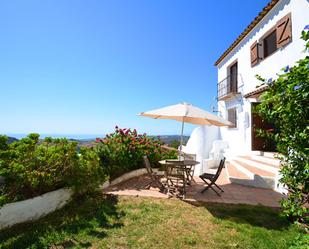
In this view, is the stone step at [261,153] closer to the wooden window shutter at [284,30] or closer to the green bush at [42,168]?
the wooden window shutter at [284,30]

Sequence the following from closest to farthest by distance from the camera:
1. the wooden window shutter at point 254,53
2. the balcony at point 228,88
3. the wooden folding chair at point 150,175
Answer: the wooden folding chair at point 150,175 < the wooden window shutter at point 254,53 < the balcony at point 228,88

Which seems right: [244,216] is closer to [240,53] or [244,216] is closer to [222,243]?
[222,243]

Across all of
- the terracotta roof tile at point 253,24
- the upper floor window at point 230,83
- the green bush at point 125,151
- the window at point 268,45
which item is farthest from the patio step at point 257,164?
the terracotta roof tile at point 253,24

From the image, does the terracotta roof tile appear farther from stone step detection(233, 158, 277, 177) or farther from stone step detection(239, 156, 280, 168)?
stone step detection(233, 158, 277, 177)

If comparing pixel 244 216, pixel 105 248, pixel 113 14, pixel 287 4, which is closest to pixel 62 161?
pixel 105 248

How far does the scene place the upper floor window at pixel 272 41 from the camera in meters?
7.76

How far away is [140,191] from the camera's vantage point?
618 centimetres

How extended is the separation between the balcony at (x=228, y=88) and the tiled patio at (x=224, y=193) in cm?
705

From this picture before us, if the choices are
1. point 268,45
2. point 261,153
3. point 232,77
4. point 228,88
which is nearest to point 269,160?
point 261,153

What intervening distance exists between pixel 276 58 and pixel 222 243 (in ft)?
26.9

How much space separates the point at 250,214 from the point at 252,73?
8.26 meters

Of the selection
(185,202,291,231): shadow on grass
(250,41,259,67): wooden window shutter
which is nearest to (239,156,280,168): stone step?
(185,202,291,231): shadow on grass

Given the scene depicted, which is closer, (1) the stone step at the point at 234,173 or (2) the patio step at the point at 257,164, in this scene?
(2) the patio step at the point at 257,164

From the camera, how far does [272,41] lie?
32.4 feet
